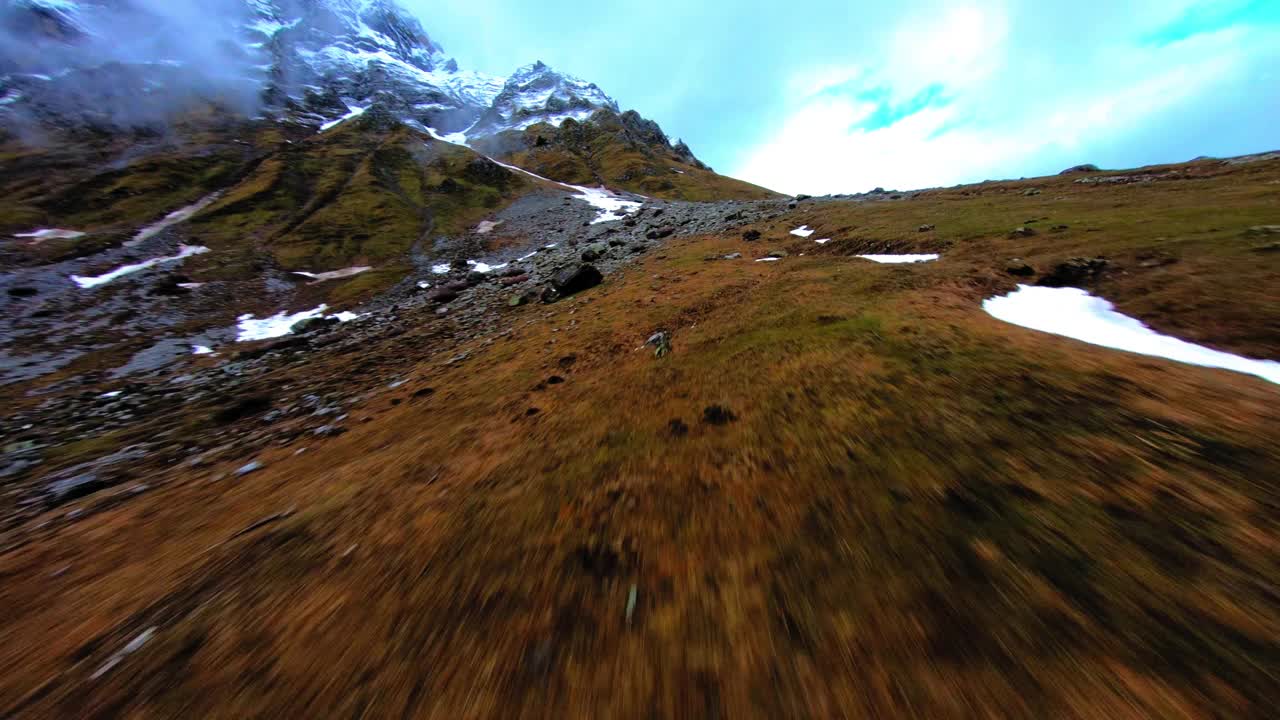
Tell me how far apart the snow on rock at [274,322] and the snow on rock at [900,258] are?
33.5 meters

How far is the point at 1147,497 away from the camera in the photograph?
395 centimetres

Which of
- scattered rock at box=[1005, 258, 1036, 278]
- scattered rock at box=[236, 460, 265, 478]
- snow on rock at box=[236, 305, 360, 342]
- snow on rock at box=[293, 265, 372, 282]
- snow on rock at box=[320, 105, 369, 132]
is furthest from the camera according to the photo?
snow on rock at box=[320, 105, 369, 132]

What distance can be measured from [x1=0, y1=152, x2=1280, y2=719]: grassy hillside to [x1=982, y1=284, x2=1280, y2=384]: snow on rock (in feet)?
2.00

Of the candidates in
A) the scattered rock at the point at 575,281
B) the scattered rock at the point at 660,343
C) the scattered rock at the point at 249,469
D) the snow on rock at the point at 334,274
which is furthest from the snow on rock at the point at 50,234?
the scattered rock at the point at 660,343

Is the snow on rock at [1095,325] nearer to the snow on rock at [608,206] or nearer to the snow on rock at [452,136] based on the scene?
the snow on rock at [608,206]

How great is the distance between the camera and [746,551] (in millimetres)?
3982

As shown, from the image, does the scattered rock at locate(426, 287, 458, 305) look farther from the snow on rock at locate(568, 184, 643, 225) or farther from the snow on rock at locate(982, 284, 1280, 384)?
the snow on rock at locate(982, 284, 1280, 384)

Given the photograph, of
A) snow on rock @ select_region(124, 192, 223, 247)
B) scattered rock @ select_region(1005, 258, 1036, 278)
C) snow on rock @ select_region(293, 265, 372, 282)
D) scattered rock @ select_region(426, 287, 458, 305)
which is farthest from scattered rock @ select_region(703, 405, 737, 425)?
snow on rock @ select_region(124, 192, 223, 247)

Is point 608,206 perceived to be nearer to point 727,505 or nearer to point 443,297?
point 443,297

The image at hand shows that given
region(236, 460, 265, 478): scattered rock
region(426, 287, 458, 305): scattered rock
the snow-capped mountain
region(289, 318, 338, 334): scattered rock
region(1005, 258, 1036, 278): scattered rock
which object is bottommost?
region(289, 318, 338, 334): scattered rock

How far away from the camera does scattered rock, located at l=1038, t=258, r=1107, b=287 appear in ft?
38.1

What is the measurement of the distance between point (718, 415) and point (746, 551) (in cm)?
307

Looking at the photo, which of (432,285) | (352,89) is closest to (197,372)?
(432,285)

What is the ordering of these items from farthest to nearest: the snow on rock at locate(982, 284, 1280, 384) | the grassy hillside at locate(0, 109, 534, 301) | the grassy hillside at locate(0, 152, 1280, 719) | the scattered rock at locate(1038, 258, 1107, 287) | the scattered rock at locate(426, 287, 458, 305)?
the grassy hillside at locate(0, 109, 534, 301), the scattered rock at locate(426, 287, 458, 305), the scattered rock at locate(1038, 258, 1107, 287), the snow on rock at locate(982, 284, 1280, 384), the grassy hillside at locate(0, 152, 1280, 719)
